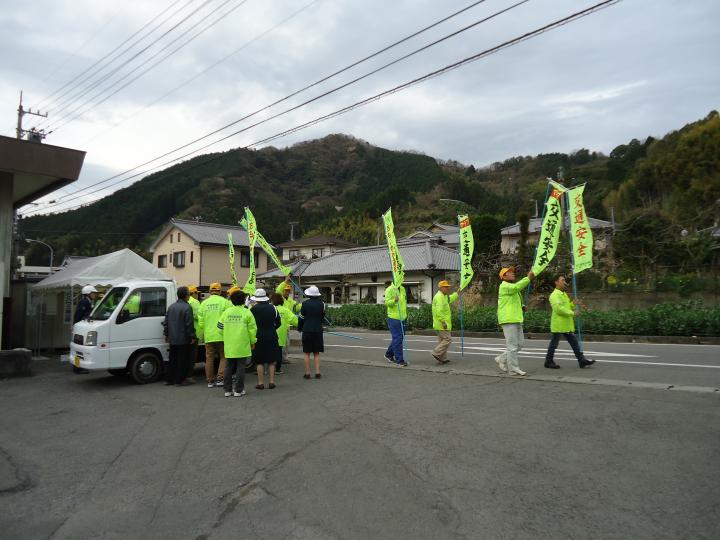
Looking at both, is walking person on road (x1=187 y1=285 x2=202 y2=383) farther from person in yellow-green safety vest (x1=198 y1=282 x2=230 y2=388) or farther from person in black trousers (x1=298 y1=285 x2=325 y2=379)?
person in black trousers (x1=298 y1=285 x2=325 y2=379)

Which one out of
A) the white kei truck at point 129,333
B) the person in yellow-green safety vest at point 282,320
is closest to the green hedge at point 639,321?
the person in yellow-green safety vest at point 282,320

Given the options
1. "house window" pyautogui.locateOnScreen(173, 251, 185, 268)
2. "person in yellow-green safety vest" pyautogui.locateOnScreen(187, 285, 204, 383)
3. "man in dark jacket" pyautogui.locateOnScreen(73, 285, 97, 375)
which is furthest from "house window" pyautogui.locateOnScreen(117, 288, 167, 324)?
"house window" pyautogui.locateOnScreen(173, 251, 185, 268)

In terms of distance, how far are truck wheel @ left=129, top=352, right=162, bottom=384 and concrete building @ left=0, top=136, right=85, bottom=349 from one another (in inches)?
175

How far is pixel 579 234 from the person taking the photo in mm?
9812

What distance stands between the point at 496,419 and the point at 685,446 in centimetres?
190

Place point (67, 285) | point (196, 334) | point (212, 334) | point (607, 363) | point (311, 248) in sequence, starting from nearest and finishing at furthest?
point (212, 334)
point (196, 334)
point (607, 363)
point (67, 285)
point (311, 248)

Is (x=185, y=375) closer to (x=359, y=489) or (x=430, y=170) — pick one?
(x=359, y=489)

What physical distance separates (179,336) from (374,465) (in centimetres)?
558

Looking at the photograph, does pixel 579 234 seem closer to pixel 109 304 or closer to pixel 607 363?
pixel 607 363

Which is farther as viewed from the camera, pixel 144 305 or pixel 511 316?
pixel 144 305

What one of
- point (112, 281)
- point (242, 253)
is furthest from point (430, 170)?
point (112, 281)

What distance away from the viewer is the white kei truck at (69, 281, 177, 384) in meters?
8.88

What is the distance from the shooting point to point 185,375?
9258 millimetres

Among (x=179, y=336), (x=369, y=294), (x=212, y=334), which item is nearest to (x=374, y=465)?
(x=212, y=334)
